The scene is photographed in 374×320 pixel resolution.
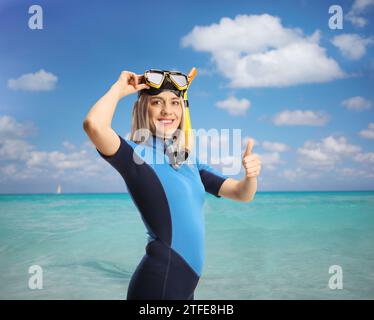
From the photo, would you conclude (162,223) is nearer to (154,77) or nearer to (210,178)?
(210,178)

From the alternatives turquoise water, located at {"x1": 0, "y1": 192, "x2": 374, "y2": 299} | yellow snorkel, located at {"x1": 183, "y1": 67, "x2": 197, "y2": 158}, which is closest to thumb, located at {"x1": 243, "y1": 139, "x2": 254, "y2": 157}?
yellow snorkel, located at {"x1": 183, "y1": 67, "x2": 197, "y2": 158}

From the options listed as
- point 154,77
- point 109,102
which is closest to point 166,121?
point 154,77

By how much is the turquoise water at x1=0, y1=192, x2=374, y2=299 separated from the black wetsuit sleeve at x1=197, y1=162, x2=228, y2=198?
10.1ft

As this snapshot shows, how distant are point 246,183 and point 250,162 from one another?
222mm

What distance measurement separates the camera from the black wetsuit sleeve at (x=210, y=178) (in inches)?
85.9

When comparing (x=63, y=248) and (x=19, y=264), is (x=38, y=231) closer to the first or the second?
(x=63, y=248)

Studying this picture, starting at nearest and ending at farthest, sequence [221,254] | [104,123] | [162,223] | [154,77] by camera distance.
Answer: [104,123] < [162,223] < [154,77] < [221,254]

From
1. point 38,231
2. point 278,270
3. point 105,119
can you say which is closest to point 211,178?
point 105,119

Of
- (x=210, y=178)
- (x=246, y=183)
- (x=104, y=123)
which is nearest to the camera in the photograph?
(x=104, y=123)

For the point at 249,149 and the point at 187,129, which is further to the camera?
the point at 187,129

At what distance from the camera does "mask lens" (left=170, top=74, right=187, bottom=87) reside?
1981 mm

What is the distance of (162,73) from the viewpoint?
6.44 feet

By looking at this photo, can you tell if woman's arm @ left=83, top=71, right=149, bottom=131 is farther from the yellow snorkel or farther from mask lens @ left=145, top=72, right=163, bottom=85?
the yellow snorkel

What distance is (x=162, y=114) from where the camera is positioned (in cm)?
196
